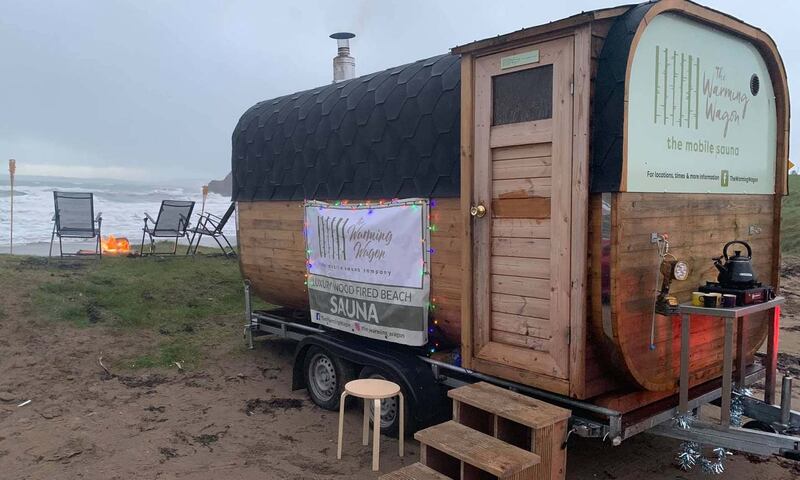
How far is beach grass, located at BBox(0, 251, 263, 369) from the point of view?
317 inches

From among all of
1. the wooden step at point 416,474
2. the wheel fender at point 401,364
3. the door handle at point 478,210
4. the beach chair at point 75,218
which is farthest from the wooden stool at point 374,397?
the beach chair at point 75,218

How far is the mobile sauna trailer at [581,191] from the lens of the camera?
3672 millimetres

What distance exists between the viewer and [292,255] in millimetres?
6617

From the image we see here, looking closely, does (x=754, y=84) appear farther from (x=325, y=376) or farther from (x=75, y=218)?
(x=75, y=218)

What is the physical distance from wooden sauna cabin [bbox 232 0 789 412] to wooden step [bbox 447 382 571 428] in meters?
0.19

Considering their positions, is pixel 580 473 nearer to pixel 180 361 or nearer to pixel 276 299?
pixel 276 299

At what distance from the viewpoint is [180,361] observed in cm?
739

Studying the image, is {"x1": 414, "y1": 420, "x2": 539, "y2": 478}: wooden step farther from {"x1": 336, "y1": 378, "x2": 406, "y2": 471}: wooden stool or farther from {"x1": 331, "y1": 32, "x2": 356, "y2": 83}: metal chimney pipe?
{"x1": 331, "y1": 32, "x2": 356, "y2": 83}: metal chimney pipe

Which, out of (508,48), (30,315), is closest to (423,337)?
(508,48)

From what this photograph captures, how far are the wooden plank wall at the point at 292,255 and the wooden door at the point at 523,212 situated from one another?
38cm

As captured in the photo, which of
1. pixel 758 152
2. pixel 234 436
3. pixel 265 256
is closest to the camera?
pixel 758 152

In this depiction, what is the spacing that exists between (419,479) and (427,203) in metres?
2.21

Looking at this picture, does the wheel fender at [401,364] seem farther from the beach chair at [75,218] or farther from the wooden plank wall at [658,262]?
the beach chair at [75,218]

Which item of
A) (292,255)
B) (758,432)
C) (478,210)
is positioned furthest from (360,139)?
(758,432)
